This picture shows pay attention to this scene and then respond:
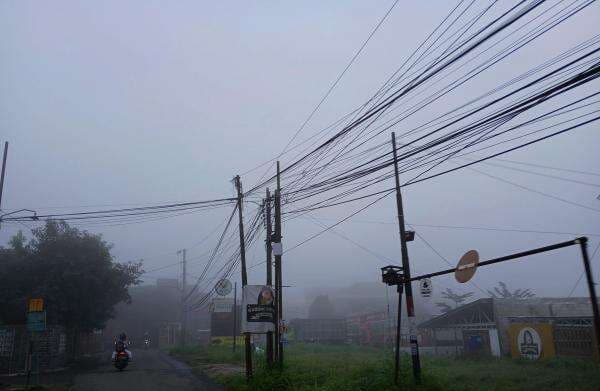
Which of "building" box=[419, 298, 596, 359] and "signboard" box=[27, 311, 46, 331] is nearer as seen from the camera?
"signboard" box=[27, 311, 46, 331]

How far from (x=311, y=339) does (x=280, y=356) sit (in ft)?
160

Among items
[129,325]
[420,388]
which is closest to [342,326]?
[129,325]

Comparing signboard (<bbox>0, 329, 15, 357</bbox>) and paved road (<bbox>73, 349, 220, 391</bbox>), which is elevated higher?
signboard (<bbox>0, 329, 15, 357</bbox>)

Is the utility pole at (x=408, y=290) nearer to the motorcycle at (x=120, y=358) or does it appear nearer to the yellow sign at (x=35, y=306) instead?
the yellow sign at (x=35, y=306)

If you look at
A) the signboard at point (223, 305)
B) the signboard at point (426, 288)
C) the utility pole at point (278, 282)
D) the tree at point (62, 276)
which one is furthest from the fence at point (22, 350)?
the signboard at point (223, 305)

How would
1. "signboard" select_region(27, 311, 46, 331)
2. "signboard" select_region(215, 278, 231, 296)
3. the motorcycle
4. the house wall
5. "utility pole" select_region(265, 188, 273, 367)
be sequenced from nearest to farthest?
"signboard" select_region(27, 311, 46, 331)
"utility pole" select_region(265, 188, 273, 367)
the motorcycle
"signboard" select_region(215, 278, 231, 296)
the house wall

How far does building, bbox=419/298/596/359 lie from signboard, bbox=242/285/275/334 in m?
16.8

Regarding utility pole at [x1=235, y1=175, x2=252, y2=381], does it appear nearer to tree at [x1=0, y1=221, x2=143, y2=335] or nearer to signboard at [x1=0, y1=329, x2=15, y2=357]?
signboard at [x1=0, y1=329, x2=15, y2=357]

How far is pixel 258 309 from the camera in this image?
19.1 m

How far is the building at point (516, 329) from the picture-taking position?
1045 inches

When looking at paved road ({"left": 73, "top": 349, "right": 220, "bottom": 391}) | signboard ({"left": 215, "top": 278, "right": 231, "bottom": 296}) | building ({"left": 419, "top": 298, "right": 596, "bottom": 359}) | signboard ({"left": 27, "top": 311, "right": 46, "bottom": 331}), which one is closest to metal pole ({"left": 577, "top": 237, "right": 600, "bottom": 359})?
paved road ({"left": 73, "top": 349, "right": 220, "bottom": 391})

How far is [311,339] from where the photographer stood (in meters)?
65.6

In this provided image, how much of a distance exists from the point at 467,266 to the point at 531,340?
2100 cm

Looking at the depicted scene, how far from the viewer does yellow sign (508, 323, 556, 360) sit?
90.7 ft
